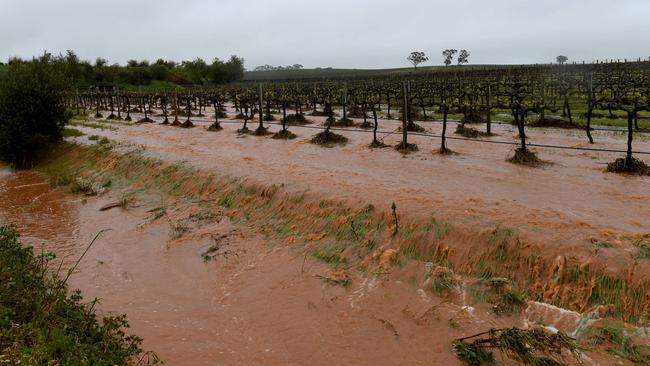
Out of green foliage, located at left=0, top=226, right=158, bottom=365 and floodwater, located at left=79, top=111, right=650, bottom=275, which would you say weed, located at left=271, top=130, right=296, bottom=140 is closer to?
floodwater, located at left=79, top=111, right=650, bottom=275

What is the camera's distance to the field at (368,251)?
20.6 ft

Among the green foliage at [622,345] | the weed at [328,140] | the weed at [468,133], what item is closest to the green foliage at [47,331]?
the green foliage at [622,345]

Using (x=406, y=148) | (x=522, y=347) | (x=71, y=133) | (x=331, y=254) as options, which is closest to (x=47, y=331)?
(x=331, y=254)

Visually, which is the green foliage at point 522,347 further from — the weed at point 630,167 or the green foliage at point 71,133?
the green foliage at point 71,133

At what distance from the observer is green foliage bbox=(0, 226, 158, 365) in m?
4.63

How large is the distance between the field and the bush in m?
4.58

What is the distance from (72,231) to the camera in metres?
11.9

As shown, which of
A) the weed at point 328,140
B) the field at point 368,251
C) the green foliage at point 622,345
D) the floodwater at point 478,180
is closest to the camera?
A: the green foliage at point 622,345

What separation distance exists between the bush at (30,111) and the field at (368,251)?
15.0 ft

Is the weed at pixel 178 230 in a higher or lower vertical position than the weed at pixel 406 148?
lower

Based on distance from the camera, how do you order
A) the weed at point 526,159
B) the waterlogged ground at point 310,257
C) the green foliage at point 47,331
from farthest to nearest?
1. the weed at point 526,159
2. the waterlogged ground at point 310,257
3. the green foliage at point 47,331

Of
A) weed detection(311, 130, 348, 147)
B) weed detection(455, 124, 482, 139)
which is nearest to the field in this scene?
weed detection(455, 124, 482, 139)

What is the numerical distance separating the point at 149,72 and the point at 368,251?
219ft

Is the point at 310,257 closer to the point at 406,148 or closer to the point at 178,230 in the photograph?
the point at 178,230
